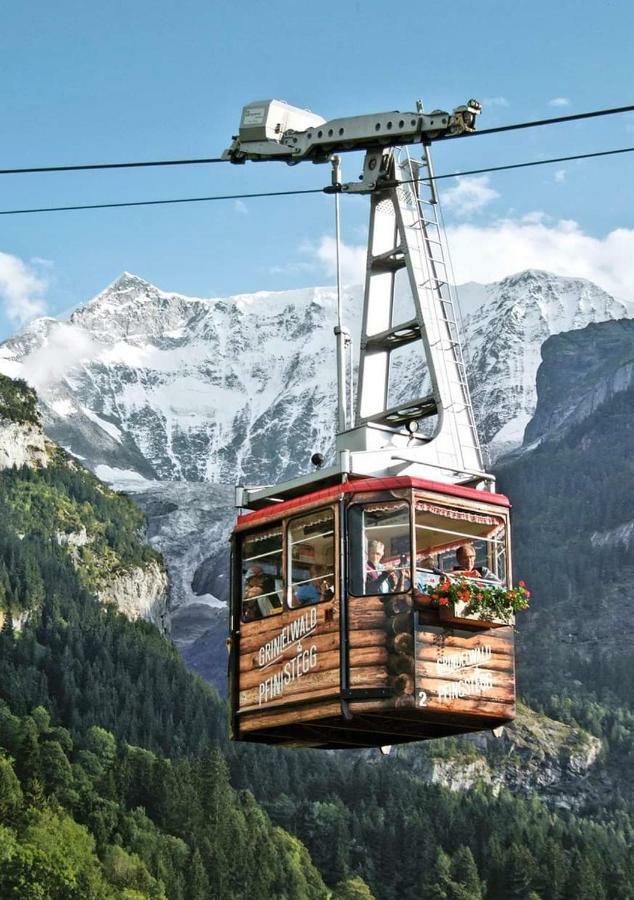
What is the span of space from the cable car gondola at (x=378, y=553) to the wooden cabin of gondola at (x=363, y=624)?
0.11 feet

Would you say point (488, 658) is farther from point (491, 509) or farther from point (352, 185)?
point (352, 185)

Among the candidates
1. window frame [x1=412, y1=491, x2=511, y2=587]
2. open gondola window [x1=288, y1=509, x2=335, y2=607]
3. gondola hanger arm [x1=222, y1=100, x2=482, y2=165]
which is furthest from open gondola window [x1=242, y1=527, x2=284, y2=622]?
gondola hanger arm [x1=222, y1=100, x2=482, y2=165]

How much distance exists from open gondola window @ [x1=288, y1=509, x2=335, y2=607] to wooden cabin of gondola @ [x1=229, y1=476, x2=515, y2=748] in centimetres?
3

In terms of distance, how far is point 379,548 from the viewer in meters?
34.4

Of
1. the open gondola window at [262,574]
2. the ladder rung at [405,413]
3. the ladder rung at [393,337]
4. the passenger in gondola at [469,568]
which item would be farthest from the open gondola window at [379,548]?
the ladder rung at [393,337]

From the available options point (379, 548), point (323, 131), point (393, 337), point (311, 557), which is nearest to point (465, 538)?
point (379, 548)

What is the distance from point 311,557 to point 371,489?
194 cm

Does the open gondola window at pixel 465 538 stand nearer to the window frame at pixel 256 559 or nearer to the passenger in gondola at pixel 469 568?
the passenger in gondola at pixel 469 568

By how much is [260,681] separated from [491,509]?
5.24 metres

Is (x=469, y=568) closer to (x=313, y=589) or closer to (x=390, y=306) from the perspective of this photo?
(x=313, y=589)

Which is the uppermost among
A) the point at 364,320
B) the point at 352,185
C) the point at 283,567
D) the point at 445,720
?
the point at 352,185

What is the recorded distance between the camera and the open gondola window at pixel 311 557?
114ft

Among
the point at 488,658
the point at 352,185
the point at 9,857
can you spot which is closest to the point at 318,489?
the point at 488,658

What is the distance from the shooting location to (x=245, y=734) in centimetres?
3631
